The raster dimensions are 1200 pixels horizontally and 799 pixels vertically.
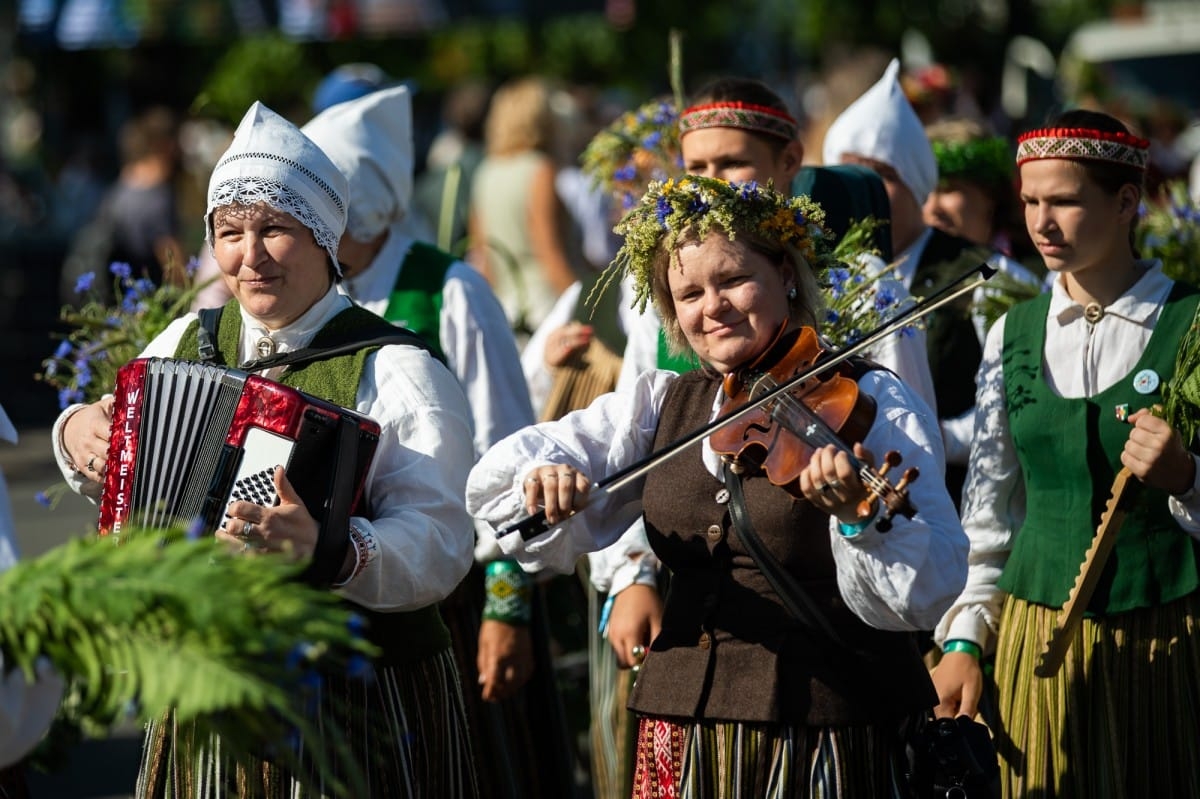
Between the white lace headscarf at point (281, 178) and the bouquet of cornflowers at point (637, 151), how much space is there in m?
1.56

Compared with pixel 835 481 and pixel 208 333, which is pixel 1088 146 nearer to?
pixel 835 481

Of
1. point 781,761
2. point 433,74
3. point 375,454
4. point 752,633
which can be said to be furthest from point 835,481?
point 433,74

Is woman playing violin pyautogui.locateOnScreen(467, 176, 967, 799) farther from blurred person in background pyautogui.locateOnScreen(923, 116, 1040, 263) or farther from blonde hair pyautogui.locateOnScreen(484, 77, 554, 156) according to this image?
blonde hair pyautogui.locateOnScreen(484, 77, 554, 156)

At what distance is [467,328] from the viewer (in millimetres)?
4840

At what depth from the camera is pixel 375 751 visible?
3.72 m

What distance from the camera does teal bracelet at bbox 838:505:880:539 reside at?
3053 millimetres

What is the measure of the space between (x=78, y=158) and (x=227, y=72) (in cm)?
1005

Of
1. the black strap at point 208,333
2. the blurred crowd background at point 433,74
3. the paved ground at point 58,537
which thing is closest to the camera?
the black strap at point 208,333

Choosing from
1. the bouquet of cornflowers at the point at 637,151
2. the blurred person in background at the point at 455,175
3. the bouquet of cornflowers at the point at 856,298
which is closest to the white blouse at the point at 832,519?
the bouquet of cornflowers at the point at 856,298

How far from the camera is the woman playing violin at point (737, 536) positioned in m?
3.37

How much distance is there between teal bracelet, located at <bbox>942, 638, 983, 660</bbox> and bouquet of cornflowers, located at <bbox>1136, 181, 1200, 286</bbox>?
5.06 feet

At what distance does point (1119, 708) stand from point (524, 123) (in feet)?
19.9

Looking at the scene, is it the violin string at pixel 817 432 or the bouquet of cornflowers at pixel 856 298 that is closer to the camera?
the violin string at pixel 817 432

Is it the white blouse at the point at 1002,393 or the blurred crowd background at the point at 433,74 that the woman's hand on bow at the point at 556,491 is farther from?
the blurred crowd background at the point at 433,74
